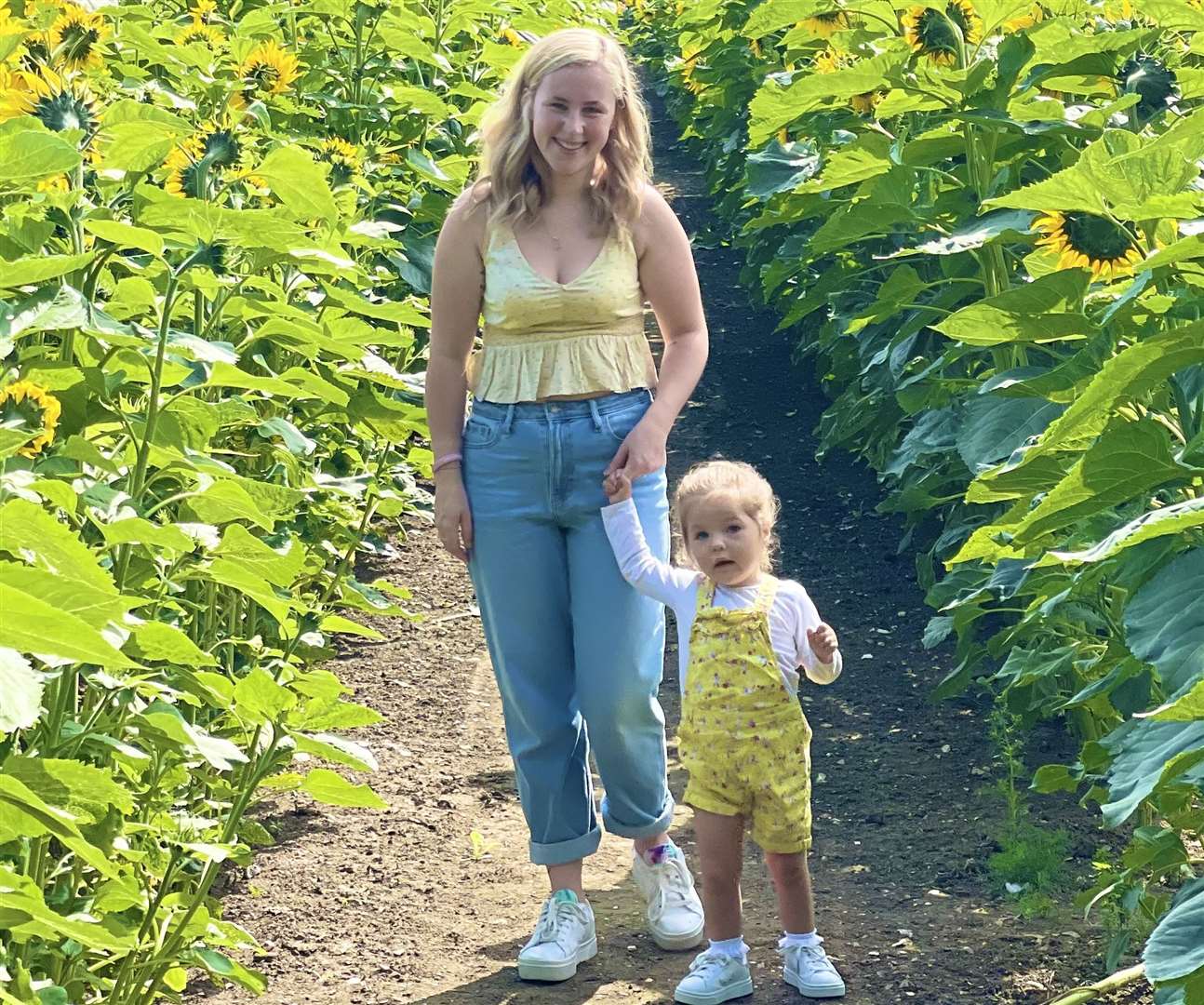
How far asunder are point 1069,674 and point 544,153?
5.18 feet

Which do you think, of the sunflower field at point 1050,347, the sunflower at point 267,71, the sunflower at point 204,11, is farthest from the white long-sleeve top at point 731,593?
the sunflower at point 204,11

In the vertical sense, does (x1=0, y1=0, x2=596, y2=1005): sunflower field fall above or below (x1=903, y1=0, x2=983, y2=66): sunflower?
below

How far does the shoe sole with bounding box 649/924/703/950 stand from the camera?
335 centimetres

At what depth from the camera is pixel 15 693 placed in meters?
1.32

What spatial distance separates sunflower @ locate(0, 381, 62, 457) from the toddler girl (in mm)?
1020

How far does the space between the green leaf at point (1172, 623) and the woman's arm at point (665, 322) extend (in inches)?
43.8

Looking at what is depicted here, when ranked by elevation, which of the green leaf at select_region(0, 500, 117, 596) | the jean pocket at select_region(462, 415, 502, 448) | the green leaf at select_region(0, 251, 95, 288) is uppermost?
the green leaf at select_region(0, 251, 95, 288)

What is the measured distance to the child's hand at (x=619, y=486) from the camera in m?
3.08

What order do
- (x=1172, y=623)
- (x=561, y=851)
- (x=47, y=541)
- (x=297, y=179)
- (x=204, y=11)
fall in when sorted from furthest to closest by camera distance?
(x=204, y=11), (x=561, y=851), (x=297, y=179), (x=1172, y=623), (x=47, y=541)

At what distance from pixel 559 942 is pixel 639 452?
873mm

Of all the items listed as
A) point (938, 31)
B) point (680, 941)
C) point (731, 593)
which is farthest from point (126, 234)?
point (938, 31)

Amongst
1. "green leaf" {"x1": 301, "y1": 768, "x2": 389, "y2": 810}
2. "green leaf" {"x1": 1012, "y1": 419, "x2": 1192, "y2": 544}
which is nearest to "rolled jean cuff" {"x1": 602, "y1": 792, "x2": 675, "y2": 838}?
"green leaf" {"x1": 301, "y1": 768, "x2": 389, "y2": 810}

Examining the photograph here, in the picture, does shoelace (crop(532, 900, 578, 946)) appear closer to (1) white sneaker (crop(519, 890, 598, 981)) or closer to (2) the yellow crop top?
(1) white sneaker (crop(519, 890, 598, 981))

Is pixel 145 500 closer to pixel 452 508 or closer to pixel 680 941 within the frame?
pixel 452 508
